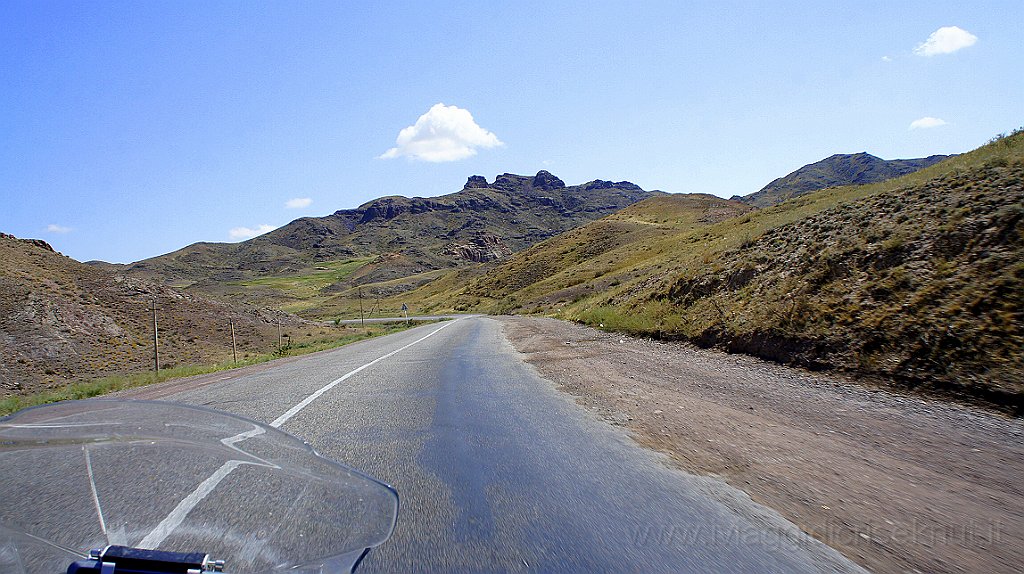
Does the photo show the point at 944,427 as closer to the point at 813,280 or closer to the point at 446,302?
the point at 813,280

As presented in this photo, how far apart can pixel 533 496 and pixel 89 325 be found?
3431 cm

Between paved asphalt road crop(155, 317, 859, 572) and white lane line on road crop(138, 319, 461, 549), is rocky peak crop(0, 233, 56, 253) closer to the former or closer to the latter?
paved asphalt road crop(155, 317, 859, 572)

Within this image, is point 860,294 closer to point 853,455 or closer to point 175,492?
point 853,455

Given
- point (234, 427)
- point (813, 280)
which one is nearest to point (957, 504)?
point (234, 427)

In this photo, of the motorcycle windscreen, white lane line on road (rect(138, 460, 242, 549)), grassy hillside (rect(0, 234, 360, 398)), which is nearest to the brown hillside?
grassy hillside (rect(0, 234, 360, 398))

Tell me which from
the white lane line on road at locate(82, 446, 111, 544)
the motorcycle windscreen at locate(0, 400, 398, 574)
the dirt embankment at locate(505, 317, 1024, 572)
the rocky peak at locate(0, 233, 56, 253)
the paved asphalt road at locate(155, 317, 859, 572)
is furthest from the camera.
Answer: the rocky peak at locate(0, 233, 56, 253)

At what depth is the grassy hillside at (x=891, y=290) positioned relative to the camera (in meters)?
7.40

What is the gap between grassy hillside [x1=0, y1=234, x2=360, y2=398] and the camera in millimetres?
24406

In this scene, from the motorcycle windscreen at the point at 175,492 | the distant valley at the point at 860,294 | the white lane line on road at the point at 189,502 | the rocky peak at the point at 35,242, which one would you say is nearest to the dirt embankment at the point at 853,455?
the distant valley at the point at 860,294

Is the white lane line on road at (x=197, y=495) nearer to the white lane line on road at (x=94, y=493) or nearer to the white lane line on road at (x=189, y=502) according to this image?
the white lane line on road at (x=189, y=502)

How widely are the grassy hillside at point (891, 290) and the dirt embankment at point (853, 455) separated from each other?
2.60 ft

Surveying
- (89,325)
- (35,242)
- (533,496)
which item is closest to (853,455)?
(533,496)

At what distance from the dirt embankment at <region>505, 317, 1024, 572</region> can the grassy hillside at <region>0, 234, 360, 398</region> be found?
25.6m

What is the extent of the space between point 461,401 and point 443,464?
3.34 m
